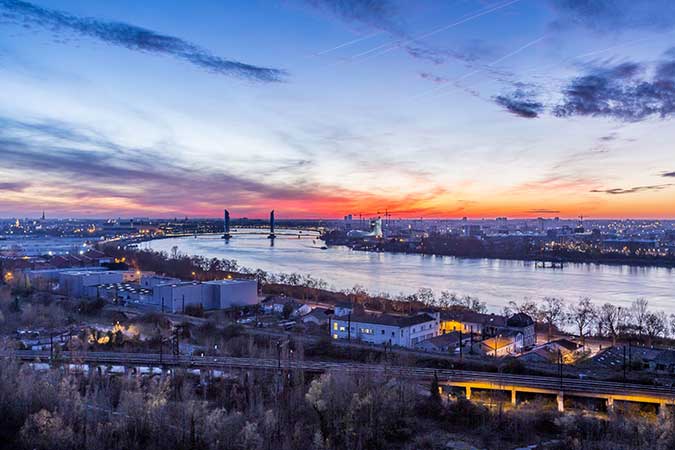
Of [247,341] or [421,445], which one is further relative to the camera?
[247,341]

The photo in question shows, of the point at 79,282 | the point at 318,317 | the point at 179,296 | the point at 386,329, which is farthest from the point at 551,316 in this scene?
the point at 79,282

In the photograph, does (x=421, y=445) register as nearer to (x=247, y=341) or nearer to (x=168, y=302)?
(x=247, y=341)

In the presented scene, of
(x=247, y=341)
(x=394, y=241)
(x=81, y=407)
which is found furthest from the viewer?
(x=394, y=241)

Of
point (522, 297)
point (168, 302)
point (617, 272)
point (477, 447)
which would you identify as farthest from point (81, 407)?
point (617, 272)

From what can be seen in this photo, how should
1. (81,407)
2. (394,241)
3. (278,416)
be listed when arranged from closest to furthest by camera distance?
(81,407), (278,416), (394,241)

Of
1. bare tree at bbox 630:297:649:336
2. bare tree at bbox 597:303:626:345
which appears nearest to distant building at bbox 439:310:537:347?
bare tree at bbox 597:303:626:345

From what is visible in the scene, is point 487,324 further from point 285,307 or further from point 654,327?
point 285,307

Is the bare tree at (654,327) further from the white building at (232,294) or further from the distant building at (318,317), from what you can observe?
the white building at (232,294)

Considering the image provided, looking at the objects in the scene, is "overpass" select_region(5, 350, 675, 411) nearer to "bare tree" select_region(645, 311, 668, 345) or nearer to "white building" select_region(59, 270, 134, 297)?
"bare tree" select_region(645, 311, 668, 345)
